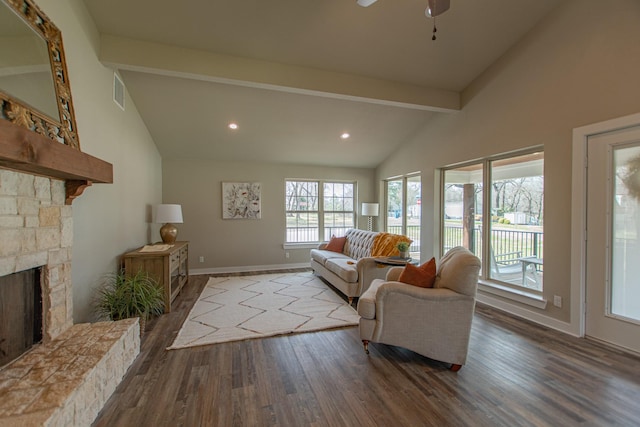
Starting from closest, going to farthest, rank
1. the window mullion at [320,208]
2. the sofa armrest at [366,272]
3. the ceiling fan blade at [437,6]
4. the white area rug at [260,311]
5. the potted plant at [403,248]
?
the ceiling fan blade at [437,6] → the white area rug at [260,311] → the potted plant at [403,248] → the sofa armrest at [366,272] → the window mullion at [320,208]

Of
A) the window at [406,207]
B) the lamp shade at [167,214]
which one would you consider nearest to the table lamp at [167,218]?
the lamp shade at [167,214]

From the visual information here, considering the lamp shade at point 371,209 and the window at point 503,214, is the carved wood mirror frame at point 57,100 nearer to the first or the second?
the window at point 503,214

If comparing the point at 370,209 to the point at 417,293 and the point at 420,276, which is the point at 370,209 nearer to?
the point at 420,276

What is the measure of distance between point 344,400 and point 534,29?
14.0 ft

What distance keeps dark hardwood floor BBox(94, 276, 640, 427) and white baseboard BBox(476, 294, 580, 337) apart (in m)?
0.17

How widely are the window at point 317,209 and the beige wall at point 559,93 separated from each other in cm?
313

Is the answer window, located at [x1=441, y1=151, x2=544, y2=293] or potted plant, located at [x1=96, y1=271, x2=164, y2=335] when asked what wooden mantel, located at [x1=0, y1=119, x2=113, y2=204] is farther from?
window, located at [x1=441, y1=151, x2=544, y2=293]

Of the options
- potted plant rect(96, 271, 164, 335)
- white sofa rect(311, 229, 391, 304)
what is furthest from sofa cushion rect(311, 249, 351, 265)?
potted plant rect(96, 271, 164, 335)

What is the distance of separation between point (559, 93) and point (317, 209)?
453cm

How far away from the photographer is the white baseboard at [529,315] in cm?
295

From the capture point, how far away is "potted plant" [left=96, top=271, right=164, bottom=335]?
9.21 feet

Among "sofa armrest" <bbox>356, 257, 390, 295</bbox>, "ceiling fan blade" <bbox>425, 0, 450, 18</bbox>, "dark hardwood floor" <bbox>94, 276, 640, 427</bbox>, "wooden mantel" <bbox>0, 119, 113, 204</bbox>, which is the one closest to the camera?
"wooden mantel" <bbox>0, 119, 113, 204</bbox>

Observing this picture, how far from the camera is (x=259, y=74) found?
334 centimetres

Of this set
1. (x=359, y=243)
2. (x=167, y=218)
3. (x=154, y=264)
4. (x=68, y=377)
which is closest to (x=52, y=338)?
(x=68, y=377)
